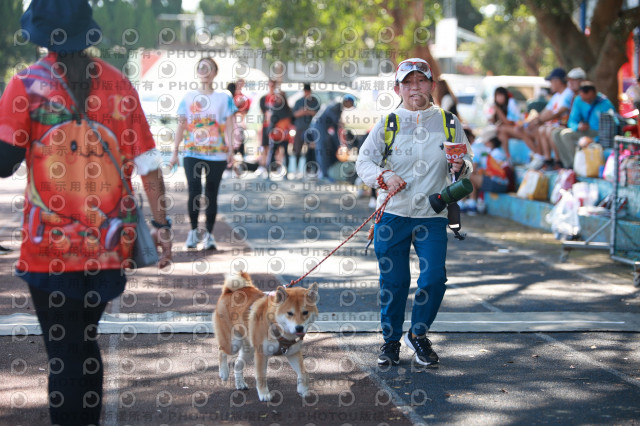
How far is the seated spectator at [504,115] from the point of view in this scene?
17.1 m

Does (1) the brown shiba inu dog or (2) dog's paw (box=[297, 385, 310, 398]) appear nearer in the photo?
(1) the brown shiba inu dog

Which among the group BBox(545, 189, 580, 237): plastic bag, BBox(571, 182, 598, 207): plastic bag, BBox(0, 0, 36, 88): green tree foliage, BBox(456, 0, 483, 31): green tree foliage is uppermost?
BBox(456, 0, 483, 31): green tree foliage

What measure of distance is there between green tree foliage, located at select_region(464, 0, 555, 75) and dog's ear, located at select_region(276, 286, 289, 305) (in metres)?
47.4

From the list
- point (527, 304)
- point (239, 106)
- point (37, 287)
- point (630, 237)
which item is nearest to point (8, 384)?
point (37, 287)

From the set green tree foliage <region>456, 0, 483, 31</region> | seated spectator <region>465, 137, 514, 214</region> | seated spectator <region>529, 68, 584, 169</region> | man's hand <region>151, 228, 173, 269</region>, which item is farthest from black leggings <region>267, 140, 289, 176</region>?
green tree foliage <region>456, 0, 483, 31</region>

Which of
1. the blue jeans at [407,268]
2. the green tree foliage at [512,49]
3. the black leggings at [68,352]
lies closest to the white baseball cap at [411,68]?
the blue jeans at [407,268]

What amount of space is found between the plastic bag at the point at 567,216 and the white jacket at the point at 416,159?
6521mm

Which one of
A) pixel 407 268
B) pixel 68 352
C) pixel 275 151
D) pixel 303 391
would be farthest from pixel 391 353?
pixel 275 151

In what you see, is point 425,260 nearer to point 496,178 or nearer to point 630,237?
point 630,237

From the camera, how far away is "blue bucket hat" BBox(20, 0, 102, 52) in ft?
12.6

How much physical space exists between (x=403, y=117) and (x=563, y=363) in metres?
2.13

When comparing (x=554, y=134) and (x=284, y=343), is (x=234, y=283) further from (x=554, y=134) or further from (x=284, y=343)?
(x=554, y=134)

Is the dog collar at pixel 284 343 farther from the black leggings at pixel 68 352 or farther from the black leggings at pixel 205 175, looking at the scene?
the black leggings at pixel 205 175

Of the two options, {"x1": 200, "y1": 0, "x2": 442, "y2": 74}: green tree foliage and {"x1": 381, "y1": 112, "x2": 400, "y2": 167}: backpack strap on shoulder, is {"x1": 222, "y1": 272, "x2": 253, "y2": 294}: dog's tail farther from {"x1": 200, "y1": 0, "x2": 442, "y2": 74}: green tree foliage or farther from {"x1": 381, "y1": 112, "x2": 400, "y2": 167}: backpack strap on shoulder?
{"x1": 200, "y1": 0, "x2": 442, "y2": 74}: green tree foliage
